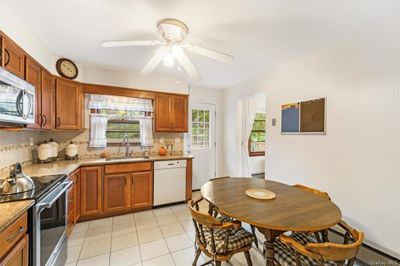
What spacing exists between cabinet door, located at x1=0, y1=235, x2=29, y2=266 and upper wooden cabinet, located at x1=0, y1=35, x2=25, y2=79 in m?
1.40

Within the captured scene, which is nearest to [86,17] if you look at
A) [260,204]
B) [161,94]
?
[161,94]

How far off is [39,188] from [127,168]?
4.83 feet

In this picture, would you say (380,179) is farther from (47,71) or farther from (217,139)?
(47,71)

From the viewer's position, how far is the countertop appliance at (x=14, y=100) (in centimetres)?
128

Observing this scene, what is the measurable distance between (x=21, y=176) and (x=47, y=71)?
5.19ft

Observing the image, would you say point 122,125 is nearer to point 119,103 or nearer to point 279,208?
point 119,103

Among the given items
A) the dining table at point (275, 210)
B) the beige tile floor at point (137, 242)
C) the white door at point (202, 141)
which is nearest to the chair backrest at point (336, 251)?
the dining table at point (275, 210)

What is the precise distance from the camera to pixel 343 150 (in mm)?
2076

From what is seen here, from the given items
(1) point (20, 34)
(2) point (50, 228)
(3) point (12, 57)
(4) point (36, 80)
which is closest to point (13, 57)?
(3) point (12, 57)

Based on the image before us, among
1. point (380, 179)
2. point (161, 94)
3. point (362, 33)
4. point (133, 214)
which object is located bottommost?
point (133, 214)

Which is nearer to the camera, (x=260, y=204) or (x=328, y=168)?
(x=260, y=204)

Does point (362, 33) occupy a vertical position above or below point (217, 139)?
above

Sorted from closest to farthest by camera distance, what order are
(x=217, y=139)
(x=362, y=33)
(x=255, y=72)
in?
(x=362, y=33) < (x=255, y=72) < (x=217, y=139)

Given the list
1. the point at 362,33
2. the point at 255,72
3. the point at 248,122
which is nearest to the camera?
the point at 362,33
